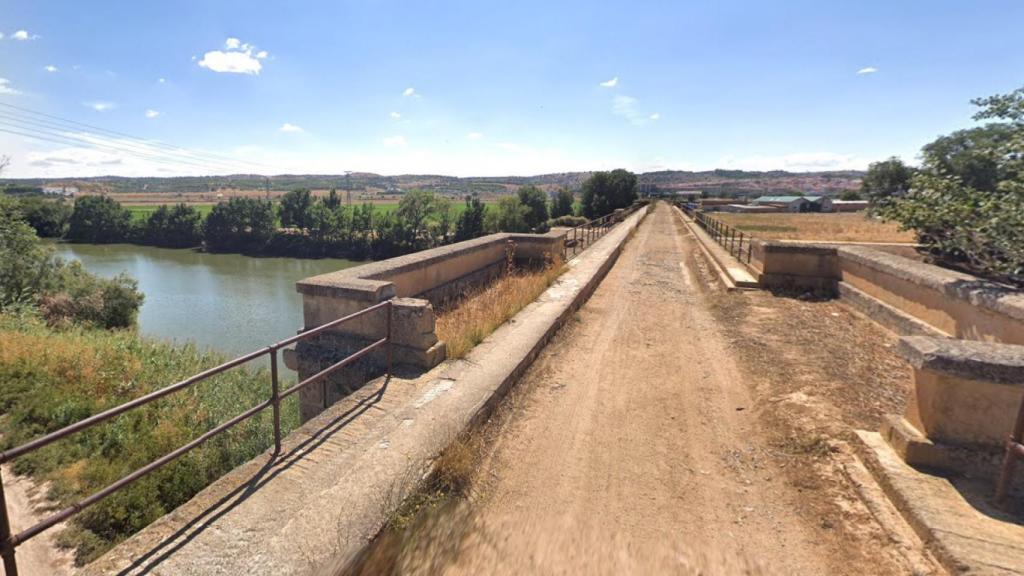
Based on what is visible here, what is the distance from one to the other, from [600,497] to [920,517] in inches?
67.2

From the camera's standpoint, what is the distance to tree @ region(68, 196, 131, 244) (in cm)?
8019

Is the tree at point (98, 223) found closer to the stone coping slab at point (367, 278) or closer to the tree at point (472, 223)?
the tree at point (472, 223)

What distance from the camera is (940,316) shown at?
559 cm

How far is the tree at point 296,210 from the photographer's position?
3095 inches

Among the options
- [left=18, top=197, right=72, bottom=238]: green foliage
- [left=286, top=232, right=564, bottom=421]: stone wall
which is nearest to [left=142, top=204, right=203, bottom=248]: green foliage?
[left=18, top=197, right=72, bottom=238]: green foliage

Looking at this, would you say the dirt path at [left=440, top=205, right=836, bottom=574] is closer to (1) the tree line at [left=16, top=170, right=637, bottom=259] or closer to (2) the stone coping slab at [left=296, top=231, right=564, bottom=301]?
(2) the stone coping slab at [left=296, top=231, right=564, bottom=301]

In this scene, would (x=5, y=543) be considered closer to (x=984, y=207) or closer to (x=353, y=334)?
(x=353, y=334)

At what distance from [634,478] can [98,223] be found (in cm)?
10588

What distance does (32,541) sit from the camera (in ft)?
20.2

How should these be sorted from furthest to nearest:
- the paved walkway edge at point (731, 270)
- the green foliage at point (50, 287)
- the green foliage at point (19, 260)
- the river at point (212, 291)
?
1. the river at point (212, 291)
2. the green foliage at point (50, 287)
3. the green foliage at point (19, 260)
4. the paved walkway edge at point (731, 270)

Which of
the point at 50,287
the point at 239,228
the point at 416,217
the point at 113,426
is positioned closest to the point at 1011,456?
the point at 113,426

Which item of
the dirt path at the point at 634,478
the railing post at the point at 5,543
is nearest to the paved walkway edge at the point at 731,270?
the dirt path at the point at 634,478

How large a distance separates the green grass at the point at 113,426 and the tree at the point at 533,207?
62.9 meters

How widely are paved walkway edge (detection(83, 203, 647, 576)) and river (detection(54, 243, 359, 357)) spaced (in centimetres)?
2081
